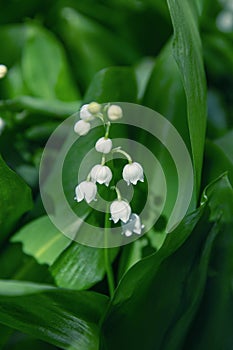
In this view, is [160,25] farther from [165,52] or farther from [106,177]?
[106,177]

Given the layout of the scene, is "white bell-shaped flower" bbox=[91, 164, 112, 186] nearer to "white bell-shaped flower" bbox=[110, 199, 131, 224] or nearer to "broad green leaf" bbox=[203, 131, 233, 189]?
"white bell-shaped flower" bbox=[110, 199, 131, 224]

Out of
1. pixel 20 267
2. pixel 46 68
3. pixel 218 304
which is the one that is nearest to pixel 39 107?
pixel 46 68

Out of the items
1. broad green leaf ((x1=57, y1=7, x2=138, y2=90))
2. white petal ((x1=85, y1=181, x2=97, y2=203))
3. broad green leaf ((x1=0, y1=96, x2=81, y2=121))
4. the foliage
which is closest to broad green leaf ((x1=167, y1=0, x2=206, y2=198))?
the foliage

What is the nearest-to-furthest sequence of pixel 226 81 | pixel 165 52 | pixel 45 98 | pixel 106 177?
1. pixel 106 177
2. pixel 165 52
3. pixel 45 98
4. pixel 226 81

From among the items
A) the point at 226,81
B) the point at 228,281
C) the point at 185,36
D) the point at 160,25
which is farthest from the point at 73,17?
the point at 228,281

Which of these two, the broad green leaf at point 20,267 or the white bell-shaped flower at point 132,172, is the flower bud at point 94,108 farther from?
the broad green leaf at point 20,267

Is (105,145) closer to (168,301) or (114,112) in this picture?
(114,112)
